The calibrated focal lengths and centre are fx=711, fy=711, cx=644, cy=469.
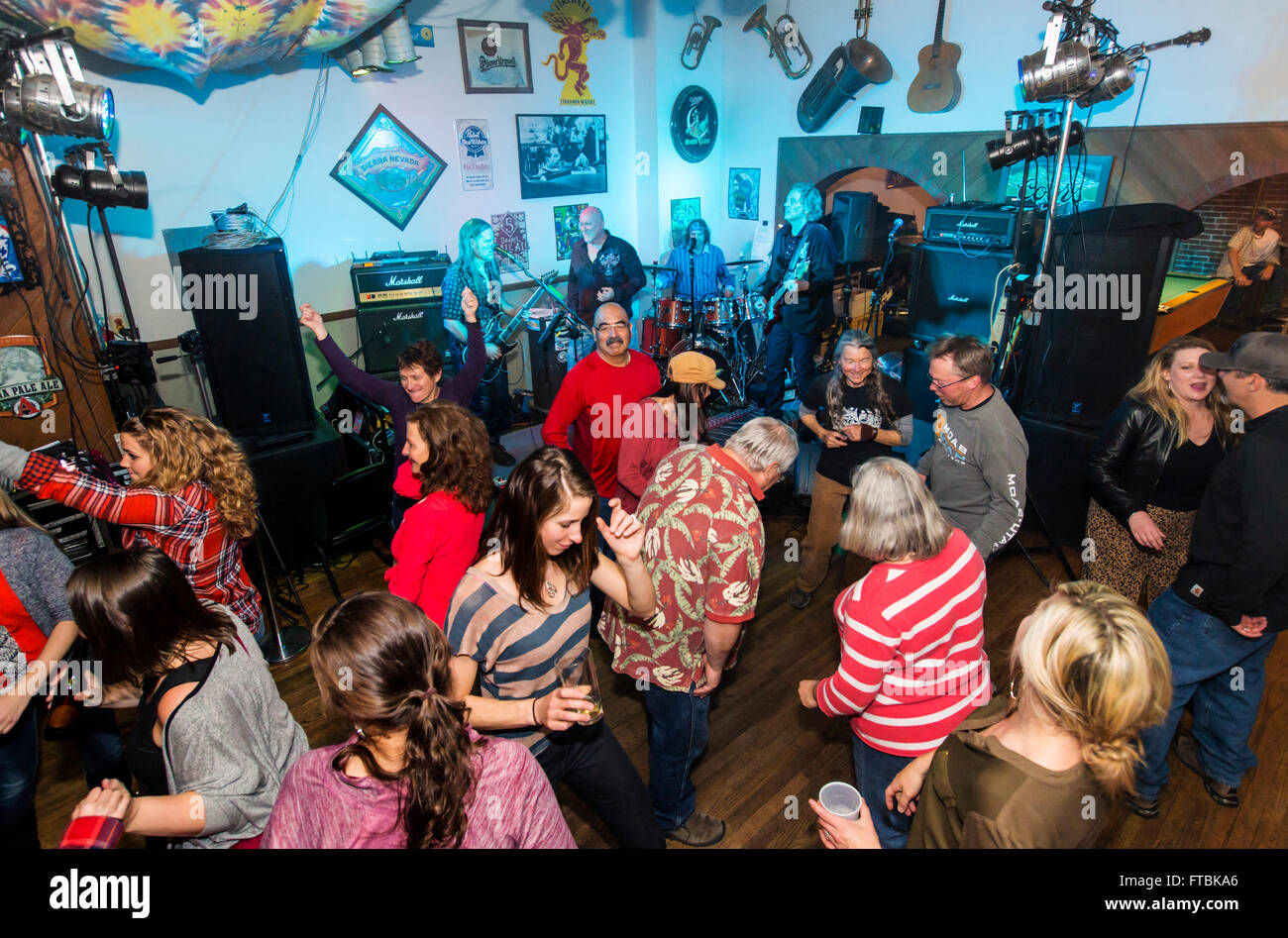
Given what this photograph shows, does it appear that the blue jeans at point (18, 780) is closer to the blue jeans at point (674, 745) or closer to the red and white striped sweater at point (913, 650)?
the blue jeans at point (674, 745)

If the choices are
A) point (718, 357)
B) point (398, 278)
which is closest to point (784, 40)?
point (718, 357)

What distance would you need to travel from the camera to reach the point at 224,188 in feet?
15.9

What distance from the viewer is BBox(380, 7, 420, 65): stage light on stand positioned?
4.91m

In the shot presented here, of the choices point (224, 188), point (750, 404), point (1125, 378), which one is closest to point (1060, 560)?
point (1125, 378)

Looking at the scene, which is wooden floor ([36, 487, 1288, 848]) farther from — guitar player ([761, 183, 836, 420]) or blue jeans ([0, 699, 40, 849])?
guitar player ([761, 183, 836, 420])

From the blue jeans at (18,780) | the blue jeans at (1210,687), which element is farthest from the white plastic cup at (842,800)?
the blue jeans at (18,780)

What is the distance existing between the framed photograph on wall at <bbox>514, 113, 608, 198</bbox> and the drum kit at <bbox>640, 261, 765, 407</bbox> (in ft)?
3.63

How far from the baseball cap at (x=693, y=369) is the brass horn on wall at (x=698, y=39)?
17.3 feet

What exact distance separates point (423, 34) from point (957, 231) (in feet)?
14.1

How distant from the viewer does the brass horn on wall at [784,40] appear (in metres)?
6.48

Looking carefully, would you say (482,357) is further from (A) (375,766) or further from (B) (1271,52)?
(B) (1271,52)

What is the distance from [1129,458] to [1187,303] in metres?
3.94

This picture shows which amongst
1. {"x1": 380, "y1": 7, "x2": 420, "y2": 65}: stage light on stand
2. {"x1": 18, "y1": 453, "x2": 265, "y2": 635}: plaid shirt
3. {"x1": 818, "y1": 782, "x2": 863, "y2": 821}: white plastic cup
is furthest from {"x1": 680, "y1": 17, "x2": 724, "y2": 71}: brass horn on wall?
{"x1": 818, "y1": 782, "x2": 863, "y2": 821}: white plastic cup

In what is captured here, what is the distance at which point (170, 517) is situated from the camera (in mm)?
2285
